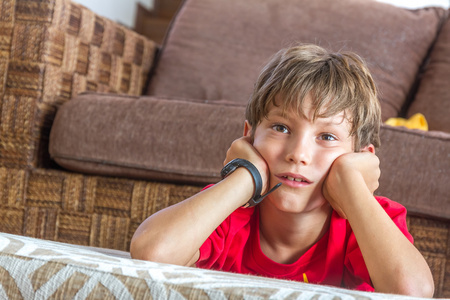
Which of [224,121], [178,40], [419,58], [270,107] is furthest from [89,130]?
[419,58]

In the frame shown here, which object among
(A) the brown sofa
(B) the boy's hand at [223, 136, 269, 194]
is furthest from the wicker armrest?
(B) the boy's hand at [223, 136, 269, 194]

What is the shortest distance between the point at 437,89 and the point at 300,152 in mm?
1103

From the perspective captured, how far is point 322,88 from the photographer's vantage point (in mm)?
881

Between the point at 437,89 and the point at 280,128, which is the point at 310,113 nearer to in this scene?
the point at 280,128

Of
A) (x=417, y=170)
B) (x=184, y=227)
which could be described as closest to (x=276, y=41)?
(x=417, y=170)

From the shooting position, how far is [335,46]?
1825mm

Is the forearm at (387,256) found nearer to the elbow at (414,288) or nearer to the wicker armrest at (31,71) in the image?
the elbow at (414,288)

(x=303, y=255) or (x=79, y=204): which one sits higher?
(x=303, y=255)

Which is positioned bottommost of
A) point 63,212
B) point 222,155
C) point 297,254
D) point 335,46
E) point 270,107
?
point 63,212

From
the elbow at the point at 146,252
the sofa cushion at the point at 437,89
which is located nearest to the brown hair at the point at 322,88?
the elbow at the point at 146,252

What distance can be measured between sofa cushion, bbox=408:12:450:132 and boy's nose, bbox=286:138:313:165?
98 centimetres

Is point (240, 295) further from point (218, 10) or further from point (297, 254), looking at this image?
point (218, 10)

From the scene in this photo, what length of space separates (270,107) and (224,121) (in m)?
0.35

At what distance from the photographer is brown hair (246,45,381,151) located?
88 centimetres
